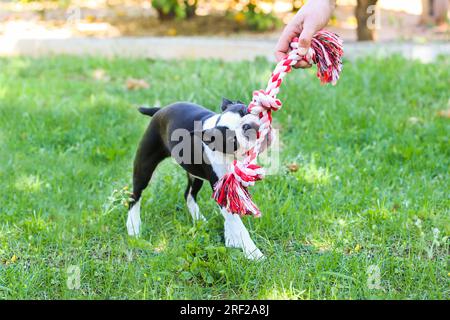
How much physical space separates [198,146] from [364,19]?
4511mm

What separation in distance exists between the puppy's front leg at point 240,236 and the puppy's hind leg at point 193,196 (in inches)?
16.2

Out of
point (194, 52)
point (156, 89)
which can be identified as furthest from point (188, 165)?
point (194, 52)

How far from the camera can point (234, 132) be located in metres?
2.86

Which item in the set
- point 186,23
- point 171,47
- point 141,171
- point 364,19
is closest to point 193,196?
point 141,171

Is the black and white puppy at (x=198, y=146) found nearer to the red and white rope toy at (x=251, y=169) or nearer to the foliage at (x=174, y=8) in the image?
the red and white rope toy at (x=251, y=169)

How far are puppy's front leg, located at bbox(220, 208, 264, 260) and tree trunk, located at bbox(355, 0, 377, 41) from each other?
441 centimetres

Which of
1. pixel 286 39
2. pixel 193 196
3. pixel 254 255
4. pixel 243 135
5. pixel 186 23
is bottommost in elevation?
pixel 254 255

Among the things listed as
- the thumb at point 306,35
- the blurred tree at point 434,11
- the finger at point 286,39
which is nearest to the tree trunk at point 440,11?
the blurred tree at point 434,11

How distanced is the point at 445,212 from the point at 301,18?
1.45m

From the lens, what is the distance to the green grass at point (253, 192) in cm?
300

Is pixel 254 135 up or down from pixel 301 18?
down

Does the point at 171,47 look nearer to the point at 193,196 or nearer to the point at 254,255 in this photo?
the point at 193,196
